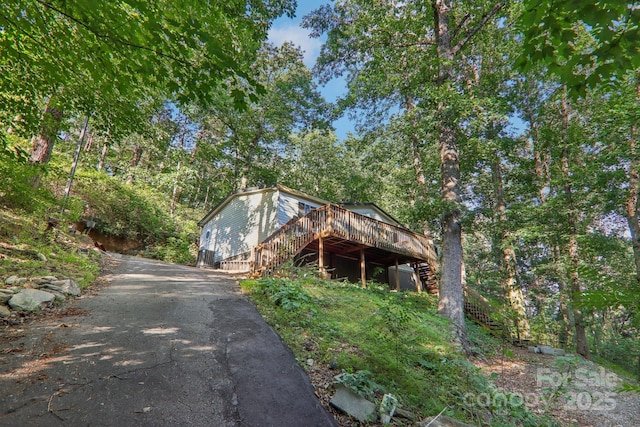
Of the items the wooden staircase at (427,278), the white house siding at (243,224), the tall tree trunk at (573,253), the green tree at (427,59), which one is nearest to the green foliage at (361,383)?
the green tree at (427,59)

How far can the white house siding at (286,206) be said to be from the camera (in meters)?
14.5

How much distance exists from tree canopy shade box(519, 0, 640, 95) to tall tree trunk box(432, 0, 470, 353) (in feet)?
18.4

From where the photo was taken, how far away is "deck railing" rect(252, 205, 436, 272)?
9875 millimetres

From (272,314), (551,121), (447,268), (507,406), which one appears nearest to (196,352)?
(272,314)

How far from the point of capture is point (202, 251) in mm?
18375

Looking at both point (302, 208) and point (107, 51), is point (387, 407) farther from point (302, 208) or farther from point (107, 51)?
point (302, 208)

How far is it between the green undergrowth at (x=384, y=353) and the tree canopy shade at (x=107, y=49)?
11.1ft

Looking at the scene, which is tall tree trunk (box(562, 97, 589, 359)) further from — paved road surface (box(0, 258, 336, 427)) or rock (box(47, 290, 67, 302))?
rock (box(47, 290, 67, 302))

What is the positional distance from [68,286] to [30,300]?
0.91 meters

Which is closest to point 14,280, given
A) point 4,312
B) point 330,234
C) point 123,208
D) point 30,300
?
point 30,300

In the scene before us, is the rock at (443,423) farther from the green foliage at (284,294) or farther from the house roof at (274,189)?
the house roof at (274,189)

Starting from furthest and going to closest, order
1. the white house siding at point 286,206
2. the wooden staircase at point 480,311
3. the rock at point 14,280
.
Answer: the white house siding at point 286,206 → the wooden staircase at point 480,311 → the rock at point 14,280

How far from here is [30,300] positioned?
14.5 ft

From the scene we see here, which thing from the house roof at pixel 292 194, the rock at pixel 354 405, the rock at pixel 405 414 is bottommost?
the rock at pixel 405 414
